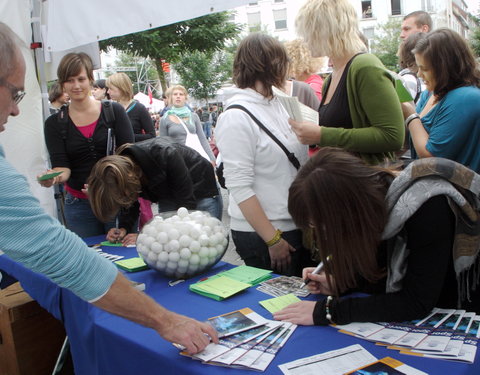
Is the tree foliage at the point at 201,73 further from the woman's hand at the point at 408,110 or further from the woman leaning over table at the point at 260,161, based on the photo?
the woman leaning over table at the point at 260,161

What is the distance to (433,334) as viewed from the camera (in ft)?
3.71

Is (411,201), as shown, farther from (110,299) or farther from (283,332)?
(110,299)

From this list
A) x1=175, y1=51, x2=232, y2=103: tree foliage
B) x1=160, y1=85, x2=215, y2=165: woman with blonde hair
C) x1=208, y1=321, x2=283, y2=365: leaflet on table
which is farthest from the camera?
x1=175, y1=51, x2=232, y2=103: tree foliage

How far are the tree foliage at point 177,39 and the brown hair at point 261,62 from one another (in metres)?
10.9

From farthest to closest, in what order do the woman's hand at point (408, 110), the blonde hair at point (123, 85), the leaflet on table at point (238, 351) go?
the blonde hair at point (123, 85), the woman's hand at point (408, 110), the leaflet on table at point (238, 351)

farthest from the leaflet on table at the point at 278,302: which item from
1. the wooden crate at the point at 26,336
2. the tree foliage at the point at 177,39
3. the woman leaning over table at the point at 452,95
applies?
the tree foliage at the point at 177,39

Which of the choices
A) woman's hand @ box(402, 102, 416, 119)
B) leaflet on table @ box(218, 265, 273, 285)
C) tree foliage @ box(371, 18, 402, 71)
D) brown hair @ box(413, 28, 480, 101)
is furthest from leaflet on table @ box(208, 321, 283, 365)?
tree foliage @ box(371, 18, 402, 71)

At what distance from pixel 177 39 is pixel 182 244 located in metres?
12.5

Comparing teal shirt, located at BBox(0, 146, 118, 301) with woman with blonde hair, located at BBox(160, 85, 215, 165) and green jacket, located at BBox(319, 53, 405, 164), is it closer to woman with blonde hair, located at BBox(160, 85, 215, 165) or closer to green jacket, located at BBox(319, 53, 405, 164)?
green jacket, located at BBox(319, 53, 405, 164)

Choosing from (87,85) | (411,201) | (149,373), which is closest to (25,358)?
(149,373)

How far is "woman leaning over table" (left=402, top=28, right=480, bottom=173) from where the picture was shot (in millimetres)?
1964

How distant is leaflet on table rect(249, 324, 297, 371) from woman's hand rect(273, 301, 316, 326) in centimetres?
3

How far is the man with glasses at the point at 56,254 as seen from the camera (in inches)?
39.6

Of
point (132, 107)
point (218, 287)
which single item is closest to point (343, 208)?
point (218, 287)
